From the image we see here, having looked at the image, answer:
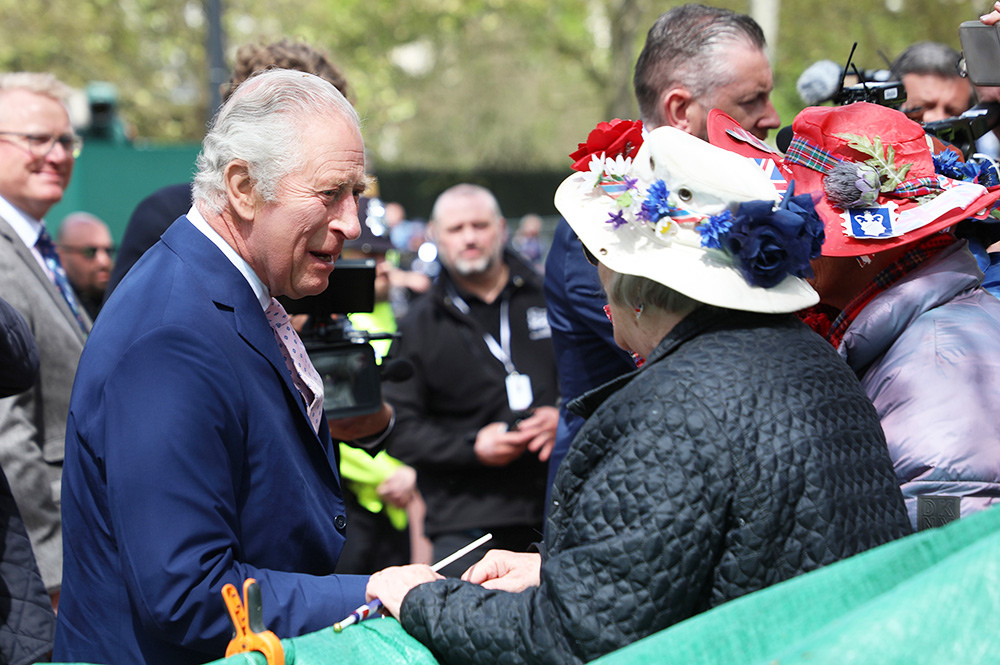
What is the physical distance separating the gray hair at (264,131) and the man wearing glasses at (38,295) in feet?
4.93

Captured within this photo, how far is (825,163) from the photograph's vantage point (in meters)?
2.46

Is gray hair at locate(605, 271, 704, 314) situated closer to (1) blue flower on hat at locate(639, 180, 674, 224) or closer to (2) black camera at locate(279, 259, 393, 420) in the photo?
(1) blue flower on hat at locate(639, 180, 674, 224)

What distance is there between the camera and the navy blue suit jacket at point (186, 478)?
179cm

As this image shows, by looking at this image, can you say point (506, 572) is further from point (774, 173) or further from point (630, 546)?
point (774, 173)

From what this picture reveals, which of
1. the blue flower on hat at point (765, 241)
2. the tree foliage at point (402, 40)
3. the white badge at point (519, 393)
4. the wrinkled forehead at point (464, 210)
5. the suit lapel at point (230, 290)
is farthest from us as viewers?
the tree foliage at point (402, 40)

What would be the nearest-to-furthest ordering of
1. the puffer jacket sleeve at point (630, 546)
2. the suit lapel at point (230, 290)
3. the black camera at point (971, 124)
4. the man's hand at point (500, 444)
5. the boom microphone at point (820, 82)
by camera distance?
1. the puffer jacket sleeve at point (630, 546)
2. the suit lapel at point (230, 290)
3. the black camera at point (971, 124)
4. the boom microphone at point (820, 82)
5. the man's hand at point (500, 444)

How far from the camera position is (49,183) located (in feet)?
13.2

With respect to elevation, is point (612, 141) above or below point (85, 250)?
above

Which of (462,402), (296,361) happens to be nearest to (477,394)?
(462,402)

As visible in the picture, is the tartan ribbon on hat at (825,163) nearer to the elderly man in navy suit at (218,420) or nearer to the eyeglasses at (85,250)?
the elderly man in navy suit at (218,420)

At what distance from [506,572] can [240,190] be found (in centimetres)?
102

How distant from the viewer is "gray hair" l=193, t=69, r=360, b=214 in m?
2.04

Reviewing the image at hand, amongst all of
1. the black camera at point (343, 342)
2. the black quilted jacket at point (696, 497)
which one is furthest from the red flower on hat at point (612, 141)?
the black camera at point (343, 342)

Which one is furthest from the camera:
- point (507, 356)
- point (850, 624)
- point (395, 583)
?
point (507, 356)
